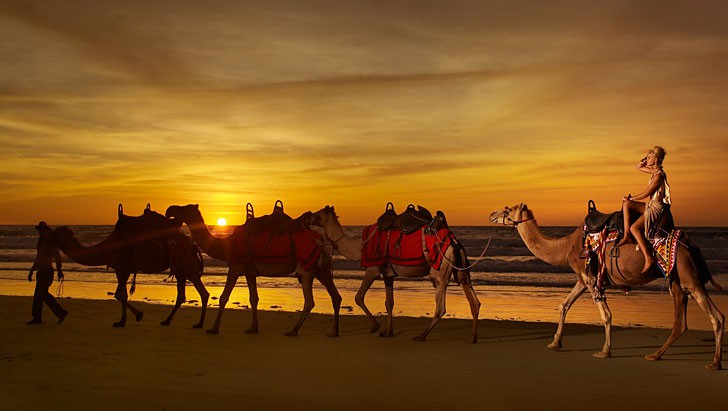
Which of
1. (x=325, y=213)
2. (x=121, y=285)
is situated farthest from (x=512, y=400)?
(x=121, y=285)

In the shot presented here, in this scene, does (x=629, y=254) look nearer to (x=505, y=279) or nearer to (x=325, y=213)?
(x=325, y=213)

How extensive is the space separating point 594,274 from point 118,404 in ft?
23.3

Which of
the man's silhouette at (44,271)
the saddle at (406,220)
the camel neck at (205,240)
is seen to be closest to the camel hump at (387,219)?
the saddle at (406,220)

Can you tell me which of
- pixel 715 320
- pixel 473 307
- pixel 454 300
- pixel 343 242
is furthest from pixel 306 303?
pixel 454 300

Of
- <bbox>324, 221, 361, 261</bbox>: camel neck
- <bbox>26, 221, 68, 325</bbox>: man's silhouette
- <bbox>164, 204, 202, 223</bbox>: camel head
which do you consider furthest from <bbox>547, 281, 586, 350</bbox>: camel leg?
<bbox>26, 221, 68, 325</bbox>: man's silhouette

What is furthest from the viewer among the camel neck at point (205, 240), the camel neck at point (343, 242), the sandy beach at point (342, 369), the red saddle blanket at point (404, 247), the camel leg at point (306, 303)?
the camel neck at point (205, 240)

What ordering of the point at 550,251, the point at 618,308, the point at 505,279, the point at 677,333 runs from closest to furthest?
the point at 677,333 < the point at 550,251 < the point at 618,308 < the point at 505,279

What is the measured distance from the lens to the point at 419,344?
42.2 feet

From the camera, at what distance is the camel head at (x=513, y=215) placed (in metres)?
13.1

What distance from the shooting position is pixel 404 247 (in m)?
13.7

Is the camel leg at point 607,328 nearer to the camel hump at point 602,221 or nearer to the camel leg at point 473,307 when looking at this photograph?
the camel hump at point 602,221

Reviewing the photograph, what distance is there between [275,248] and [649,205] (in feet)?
21.0

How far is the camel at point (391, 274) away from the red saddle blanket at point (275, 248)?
1.61 ft

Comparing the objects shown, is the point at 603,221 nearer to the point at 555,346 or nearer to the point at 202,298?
the point at 555,346
